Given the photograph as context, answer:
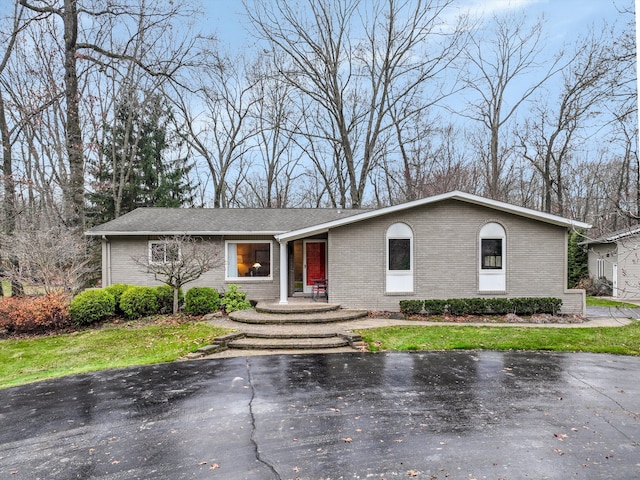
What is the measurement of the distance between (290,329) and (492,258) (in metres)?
7.49

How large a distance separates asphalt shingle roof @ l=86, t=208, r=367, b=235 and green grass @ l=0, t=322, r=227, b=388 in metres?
4.11

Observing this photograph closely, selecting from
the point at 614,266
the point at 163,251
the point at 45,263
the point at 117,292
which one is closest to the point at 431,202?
the point at 163,251

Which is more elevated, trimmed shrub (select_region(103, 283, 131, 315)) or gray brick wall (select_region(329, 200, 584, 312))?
gray brick wall (select_region(329, 200, 584, 312))

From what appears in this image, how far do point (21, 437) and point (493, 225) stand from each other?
1309 centimetres

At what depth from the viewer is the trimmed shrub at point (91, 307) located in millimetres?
11352

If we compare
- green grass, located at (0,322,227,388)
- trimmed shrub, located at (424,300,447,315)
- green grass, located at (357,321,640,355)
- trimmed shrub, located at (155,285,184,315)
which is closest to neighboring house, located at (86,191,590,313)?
trimmed shrub, located at (424,300,447,315)

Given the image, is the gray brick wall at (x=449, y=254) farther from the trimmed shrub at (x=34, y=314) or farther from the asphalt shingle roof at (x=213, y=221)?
the trimmed shrub at (x=34, y=314)

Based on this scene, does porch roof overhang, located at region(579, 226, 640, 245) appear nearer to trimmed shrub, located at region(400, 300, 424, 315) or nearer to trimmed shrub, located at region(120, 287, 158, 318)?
trimmed shrub, located at region(400, 300, 424, 315)

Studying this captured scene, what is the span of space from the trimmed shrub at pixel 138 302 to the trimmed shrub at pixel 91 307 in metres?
0.39

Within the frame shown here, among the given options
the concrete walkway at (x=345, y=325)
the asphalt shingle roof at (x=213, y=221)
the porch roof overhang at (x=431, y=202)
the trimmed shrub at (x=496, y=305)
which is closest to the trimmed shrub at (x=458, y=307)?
the trimmed shrub at (x=496, y=305)

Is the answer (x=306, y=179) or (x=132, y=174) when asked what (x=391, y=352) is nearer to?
(x=132, y=174)

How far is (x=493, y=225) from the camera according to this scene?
13.1 metres

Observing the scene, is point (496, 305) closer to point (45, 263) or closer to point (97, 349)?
point (97, 349)

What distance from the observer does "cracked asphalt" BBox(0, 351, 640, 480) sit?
3869 millimetres
